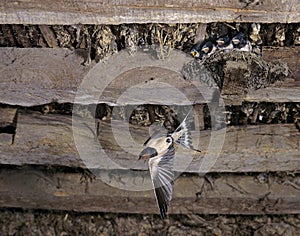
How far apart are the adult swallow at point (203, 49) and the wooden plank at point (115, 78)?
41mm

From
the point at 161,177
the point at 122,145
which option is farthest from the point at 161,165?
the point at 122,145

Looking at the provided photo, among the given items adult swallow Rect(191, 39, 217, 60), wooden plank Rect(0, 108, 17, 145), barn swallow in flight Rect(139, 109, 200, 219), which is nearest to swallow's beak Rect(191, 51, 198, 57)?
adult swallow Rect(191, 39, 217, 60)

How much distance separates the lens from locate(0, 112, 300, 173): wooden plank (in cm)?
188

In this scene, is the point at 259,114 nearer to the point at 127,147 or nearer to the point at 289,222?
the point at 127,147

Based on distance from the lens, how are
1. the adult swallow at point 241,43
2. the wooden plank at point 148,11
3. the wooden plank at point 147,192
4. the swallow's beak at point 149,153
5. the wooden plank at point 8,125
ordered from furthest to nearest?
the wooden plank at point 147,192 < the wooden plank at point 8,125 < the swallow's beak at point 149,153 < the adult swallow at point 241,43 < the wooden plank at point 148,11

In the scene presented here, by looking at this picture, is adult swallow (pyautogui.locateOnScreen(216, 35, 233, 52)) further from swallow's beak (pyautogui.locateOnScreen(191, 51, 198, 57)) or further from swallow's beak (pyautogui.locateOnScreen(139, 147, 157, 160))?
swallow's beak (pyautogui.locateOnScreen(139, 147, 157, 160))

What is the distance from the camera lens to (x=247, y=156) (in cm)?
197

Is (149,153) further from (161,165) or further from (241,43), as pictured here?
(241,43)

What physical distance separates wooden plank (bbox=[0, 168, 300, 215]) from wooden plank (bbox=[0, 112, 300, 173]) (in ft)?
0.61

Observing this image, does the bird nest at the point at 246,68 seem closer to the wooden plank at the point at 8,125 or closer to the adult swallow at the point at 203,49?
the adult swallow at the point at 203,49

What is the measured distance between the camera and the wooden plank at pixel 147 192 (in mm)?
2195

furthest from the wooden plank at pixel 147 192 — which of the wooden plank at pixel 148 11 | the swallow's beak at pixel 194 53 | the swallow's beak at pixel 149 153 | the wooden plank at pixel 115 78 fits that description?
the wooden plank at pixel 148 11

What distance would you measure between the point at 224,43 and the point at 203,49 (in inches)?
2.5

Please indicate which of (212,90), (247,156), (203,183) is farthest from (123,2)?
(203,183)
